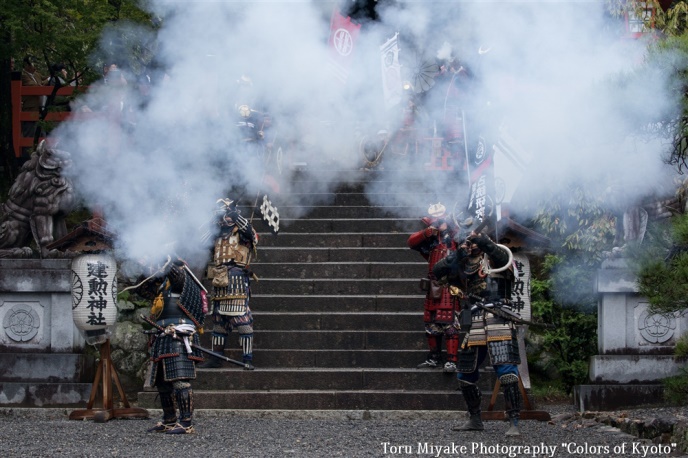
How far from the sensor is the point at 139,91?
1359 cm

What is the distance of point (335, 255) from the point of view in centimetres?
1541

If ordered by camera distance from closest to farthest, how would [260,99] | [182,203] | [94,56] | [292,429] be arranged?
[292,429]
[182,203]
[260,99]
[94,56]

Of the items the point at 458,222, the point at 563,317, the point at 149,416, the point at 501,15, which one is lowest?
the point at 149,416

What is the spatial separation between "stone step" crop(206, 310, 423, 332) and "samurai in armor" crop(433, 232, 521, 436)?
8.98 feet

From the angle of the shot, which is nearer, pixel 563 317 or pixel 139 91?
pixel 139 91

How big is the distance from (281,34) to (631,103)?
298 inches

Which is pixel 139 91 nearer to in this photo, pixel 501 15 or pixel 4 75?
pixel 501 15

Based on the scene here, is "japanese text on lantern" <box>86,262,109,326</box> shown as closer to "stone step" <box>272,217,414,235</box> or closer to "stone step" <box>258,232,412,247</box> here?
"stone step" <box>258,232,412,247</box>

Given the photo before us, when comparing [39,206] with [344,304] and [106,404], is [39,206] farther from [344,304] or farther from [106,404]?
[344,304]

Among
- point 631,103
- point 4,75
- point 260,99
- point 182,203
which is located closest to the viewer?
point 631,103

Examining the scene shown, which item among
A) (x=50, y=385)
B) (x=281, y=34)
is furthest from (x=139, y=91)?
(x=50, y=385)

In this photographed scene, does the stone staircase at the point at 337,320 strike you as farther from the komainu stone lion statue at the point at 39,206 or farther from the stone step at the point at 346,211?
the komainu stone lion statue at the point at 39,206

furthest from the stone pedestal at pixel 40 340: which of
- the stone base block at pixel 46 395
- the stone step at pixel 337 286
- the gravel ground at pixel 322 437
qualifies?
the stone step at pixel 337 286

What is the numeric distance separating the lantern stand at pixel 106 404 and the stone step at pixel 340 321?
86.5 inches
